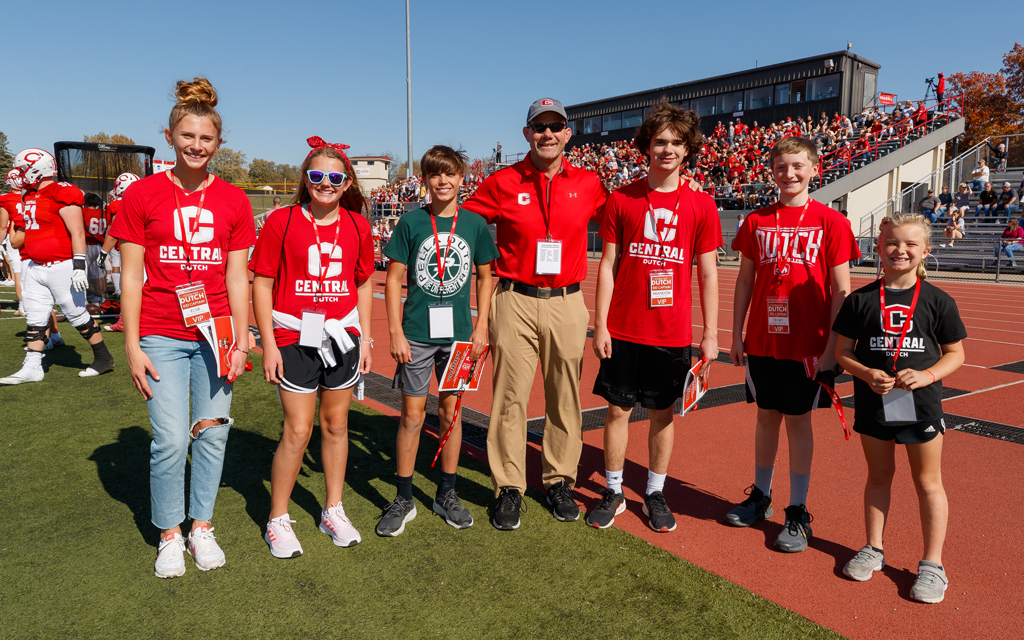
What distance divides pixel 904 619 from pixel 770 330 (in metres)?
1.38

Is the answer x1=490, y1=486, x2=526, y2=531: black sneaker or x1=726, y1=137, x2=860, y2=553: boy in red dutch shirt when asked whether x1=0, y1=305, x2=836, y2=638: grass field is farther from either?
x1=726, y1=137, x2=860, y2=553: boy in red dutch shirt

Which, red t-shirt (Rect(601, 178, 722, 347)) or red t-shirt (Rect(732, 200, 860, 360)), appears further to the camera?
red t-shirt (Rect(601, 178, 722, 347))

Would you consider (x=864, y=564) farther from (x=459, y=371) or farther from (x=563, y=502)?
(x=459, y=371)

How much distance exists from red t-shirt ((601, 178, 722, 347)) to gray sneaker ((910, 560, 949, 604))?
1.42 m

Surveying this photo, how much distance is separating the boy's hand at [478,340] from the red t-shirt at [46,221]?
5.07 m

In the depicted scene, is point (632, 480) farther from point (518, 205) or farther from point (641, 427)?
point (518, 205)

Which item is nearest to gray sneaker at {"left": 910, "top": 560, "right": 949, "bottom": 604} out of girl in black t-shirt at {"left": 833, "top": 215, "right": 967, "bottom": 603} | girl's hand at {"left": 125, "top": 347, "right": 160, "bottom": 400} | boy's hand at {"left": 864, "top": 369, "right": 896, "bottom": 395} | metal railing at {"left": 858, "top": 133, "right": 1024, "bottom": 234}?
girl in black t-shirt at {"left": 833, "top": 215, "right": 967, "bottom": 603}

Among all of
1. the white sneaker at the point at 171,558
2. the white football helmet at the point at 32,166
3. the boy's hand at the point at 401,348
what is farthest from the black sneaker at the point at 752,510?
the white football helmet at the point at 32,166

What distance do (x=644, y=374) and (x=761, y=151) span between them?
29385 millimetres

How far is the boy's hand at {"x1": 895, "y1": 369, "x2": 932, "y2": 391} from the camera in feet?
8.95

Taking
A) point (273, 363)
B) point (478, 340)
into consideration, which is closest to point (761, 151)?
point (478, 340)

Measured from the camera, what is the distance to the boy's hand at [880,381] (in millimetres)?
2775

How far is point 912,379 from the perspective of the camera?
2736 mm

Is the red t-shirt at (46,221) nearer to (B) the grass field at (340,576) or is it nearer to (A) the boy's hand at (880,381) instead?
(B) the grass field at (340,576)
